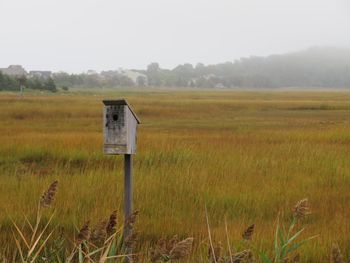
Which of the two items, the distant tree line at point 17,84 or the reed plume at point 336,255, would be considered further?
the distant tree line at point 17,84

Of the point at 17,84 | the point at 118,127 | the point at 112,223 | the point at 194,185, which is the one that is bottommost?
the point at 17,84

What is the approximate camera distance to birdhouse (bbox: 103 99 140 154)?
4.71 metres

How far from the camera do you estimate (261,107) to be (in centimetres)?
4603

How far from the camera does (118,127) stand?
477 centimetres

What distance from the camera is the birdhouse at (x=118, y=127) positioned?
15.5ft

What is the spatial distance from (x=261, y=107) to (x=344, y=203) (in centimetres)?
3891

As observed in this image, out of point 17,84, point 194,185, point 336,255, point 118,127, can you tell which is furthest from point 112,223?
point 17,84

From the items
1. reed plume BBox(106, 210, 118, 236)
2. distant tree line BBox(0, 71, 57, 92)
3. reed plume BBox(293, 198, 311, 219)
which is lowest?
distant tree line BBox(0, 71, 57, 92)

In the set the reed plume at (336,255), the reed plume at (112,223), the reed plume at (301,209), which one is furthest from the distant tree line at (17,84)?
Result: the reed plume at (336,255)

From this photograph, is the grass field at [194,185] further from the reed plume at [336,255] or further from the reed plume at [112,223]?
the reed plume at [336,255]

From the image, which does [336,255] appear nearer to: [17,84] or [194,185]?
[194,185]

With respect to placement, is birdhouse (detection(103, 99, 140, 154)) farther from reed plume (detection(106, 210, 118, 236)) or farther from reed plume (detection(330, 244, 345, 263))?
reed plume (detection(330, 244, 345, 263))

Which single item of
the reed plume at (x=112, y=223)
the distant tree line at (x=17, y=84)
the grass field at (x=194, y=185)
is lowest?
the distant tree line at (x=17, y=84)

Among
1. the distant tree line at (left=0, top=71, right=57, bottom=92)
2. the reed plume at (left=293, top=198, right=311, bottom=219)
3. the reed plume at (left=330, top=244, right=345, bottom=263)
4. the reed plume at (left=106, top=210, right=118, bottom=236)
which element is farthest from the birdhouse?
the distant tree line at (left=0, top=71, right=57, bottom=92)
